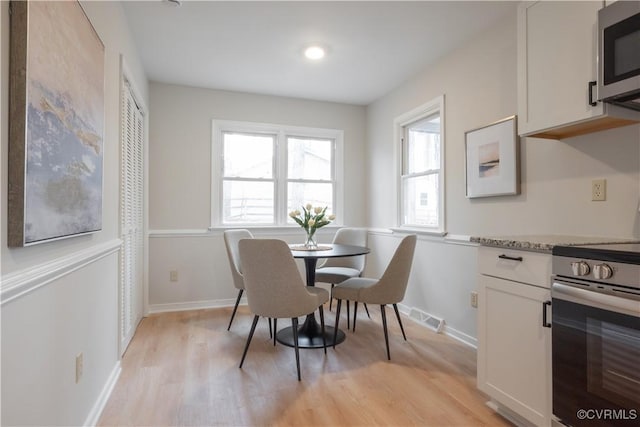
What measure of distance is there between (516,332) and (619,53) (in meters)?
1.32

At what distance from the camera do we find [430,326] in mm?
3281

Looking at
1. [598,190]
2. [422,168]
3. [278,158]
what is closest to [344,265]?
[422,168]

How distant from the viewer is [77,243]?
5.24 ft

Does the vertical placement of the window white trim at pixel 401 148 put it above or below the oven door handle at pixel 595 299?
above

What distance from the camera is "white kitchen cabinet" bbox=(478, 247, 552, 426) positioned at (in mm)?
1602

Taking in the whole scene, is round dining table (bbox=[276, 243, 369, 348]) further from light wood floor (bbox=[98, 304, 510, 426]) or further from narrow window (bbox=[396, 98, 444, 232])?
narrow window (bbox=[396, 98, 444, 232])

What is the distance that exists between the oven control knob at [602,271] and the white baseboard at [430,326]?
64.3 inches

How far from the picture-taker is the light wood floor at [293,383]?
187 centimetres

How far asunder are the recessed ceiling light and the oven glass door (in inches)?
99.3

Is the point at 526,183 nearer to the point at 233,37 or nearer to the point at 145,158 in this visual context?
the point at 233,37

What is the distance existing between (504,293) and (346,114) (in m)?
3.34

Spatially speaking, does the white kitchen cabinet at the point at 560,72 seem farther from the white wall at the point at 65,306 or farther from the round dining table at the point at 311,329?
the white wall at the point at 65,306

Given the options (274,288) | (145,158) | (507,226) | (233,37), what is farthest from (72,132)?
(507,226)

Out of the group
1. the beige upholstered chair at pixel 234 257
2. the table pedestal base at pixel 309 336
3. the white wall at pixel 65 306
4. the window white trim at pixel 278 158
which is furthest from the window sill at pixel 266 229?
the white wall at pixel 65 306
